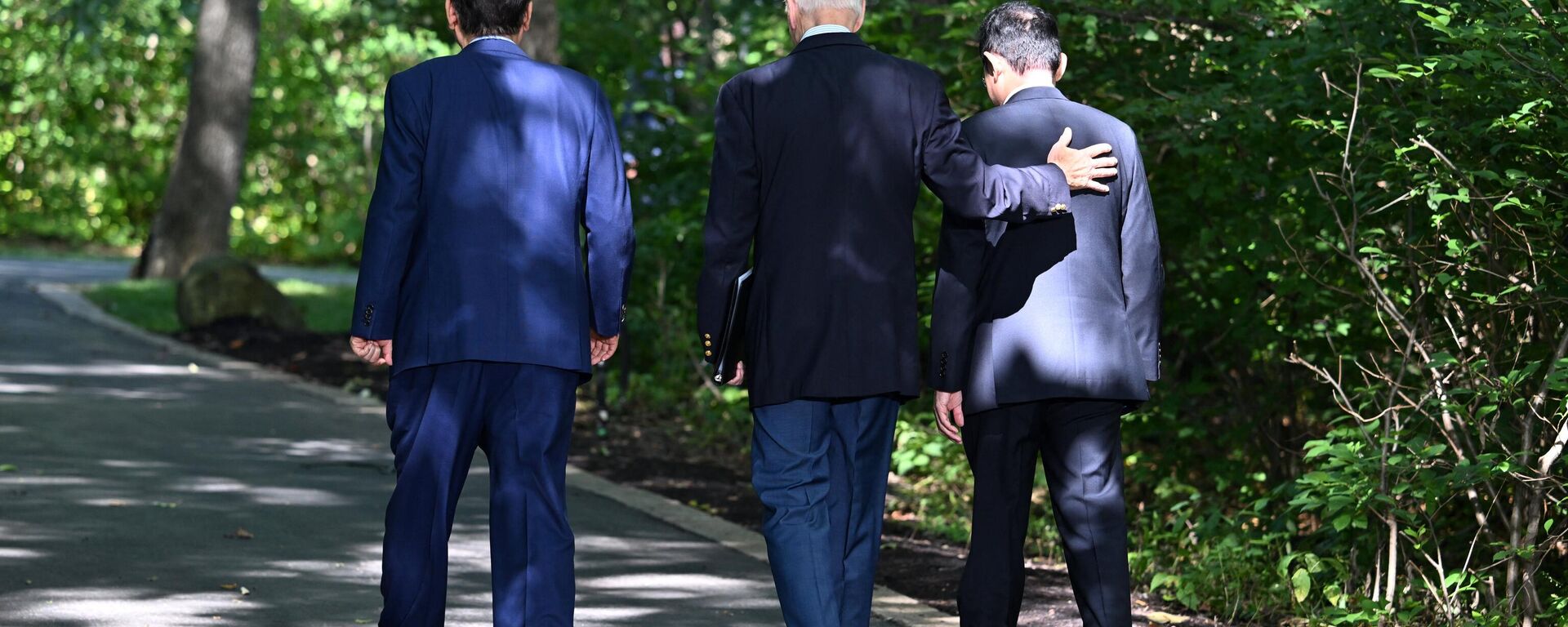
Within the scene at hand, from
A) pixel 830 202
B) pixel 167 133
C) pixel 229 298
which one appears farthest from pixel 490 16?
pixel 167 133

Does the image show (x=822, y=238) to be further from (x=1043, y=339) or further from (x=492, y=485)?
(x=492, y=485)

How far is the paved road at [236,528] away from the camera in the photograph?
217 inches

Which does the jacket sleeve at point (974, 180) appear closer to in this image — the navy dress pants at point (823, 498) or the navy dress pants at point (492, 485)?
the navy dress pants at point (823, 498)

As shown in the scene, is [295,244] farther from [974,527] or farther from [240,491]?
[974,527]

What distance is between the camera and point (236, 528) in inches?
265

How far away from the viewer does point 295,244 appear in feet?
102

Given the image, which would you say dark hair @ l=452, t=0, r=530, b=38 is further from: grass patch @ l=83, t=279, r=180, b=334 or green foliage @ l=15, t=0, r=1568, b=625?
grass patch @ l=83, t=279, r=180, b=334

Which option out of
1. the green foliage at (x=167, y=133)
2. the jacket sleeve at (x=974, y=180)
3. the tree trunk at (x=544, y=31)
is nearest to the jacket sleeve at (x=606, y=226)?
the jacket sleeve at (x=974, y=180)

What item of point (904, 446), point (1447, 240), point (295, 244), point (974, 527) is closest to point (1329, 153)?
point (1447, 240)

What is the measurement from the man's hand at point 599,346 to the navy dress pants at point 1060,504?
93 centimetres

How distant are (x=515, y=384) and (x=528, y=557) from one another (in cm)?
42

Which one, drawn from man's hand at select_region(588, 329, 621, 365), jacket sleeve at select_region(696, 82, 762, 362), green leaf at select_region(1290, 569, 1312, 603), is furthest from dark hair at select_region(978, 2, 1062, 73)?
green leaf at select_region(1290, 569, 1312, 603)

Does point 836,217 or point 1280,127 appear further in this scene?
point 1280,127

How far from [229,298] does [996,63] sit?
465 inches
